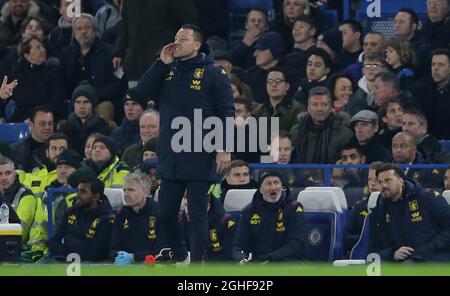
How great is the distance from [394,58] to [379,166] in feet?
10.4

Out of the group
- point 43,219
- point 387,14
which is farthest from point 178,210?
point 387,14

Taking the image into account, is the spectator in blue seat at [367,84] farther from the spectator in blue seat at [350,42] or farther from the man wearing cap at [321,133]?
the spectator in blue seat at [350,42]

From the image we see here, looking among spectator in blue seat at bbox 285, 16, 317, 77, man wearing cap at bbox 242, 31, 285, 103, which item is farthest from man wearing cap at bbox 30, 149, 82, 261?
spectator in blue seat at bbox 285, 16, 317, 77

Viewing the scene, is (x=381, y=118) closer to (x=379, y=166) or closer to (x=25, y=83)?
(x=379, y=166)

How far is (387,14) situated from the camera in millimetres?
21031

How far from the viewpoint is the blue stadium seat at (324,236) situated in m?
16.4

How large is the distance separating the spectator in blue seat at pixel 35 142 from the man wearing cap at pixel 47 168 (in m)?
0.20

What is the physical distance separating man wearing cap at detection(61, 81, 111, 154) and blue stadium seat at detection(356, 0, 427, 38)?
3390 millimetres

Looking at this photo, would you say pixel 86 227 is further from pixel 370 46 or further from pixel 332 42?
pixel 332 42

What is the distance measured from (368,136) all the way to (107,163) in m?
2.71

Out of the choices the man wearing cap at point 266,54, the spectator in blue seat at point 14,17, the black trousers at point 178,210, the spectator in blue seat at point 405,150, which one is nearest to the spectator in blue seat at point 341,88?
the man wearing cap at point 266,54

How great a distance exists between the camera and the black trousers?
15000mm

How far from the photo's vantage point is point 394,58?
1945 centimetres
